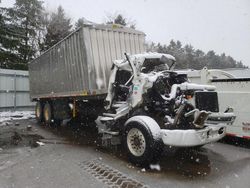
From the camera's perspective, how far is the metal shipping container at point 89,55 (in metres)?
7.82

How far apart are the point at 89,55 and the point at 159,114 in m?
2.94

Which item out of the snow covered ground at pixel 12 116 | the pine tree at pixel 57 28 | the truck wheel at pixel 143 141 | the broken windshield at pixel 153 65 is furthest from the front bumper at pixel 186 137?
the pine tree at pixel 57 28

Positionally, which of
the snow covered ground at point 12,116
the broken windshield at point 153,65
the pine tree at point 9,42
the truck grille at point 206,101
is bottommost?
the snow covered ground at point 12,116

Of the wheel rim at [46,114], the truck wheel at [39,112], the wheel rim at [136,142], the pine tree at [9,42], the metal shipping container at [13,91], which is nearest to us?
the wheel rim at [136,142]

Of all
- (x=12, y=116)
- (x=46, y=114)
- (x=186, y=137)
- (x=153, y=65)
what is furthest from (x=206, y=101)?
(x=12, y=116)

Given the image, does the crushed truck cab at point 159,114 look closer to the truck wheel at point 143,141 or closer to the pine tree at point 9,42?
the truck wheel at point 143,141

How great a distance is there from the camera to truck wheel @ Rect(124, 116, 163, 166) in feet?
17.2

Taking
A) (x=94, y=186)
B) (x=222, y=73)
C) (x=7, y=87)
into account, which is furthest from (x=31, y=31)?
(x=94, y=186)

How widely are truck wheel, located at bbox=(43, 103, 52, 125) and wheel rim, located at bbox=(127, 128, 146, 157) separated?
6.93 m

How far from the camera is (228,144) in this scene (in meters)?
7.75

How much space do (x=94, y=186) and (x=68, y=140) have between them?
14.0ft

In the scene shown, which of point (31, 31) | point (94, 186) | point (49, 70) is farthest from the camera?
point (31, 31)

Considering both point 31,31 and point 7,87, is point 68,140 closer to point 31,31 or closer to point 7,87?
point 7,87

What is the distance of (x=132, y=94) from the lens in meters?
6.16
